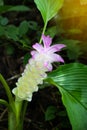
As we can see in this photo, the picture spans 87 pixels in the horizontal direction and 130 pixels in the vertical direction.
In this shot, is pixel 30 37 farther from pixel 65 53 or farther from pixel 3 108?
pixel 3 108

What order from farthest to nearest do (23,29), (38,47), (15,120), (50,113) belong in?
(23,29), (50,113), (15,120), (38,47)

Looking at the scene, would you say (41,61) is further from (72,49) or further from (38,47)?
(72,49)

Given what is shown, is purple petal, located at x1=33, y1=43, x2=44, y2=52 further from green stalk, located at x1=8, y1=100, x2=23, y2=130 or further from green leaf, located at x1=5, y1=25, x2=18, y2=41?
green leaf, located at x1=5, y1=25, x2=18, y2=41

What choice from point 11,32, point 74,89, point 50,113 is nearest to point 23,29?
point 11,32

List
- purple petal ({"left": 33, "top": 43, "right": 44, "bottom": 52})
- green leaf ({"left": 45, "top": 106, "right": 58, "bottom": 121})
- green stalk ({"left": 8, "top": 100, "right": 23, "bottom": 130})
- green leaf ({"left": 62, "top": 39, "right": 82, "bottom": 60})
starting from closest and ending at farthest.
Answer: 1. purple petal ({"left": 33, "top": 43, "right": 44, "bottom": 52})
2. green stalk ({"left": 8, "top": 100, "right": 23, "bottom": 130})
3. green leaf ({"left": 45, "top": 106, "right": 58, "bottom": 121})
4. green leaf ({"left": 62, "top": 39, "right": 82, "bottom": 60})

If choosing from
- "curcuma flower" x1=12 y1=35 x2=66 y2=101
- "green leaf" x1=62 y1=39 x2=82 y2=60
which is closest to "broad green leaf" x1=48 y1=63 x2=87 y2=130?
"curcuma flower" x1=12 y1=35 x2=66 y2=101

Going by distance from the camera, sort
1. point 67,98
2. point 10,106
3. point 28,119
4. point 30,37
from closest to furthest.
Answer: point 67,98, point 10,106, point 28,119, point 30,37

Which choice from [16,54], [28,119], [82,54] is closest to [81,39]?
[82,54]

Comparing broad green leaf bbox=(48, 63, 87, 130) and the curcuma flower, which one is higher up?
the curcuma flower
